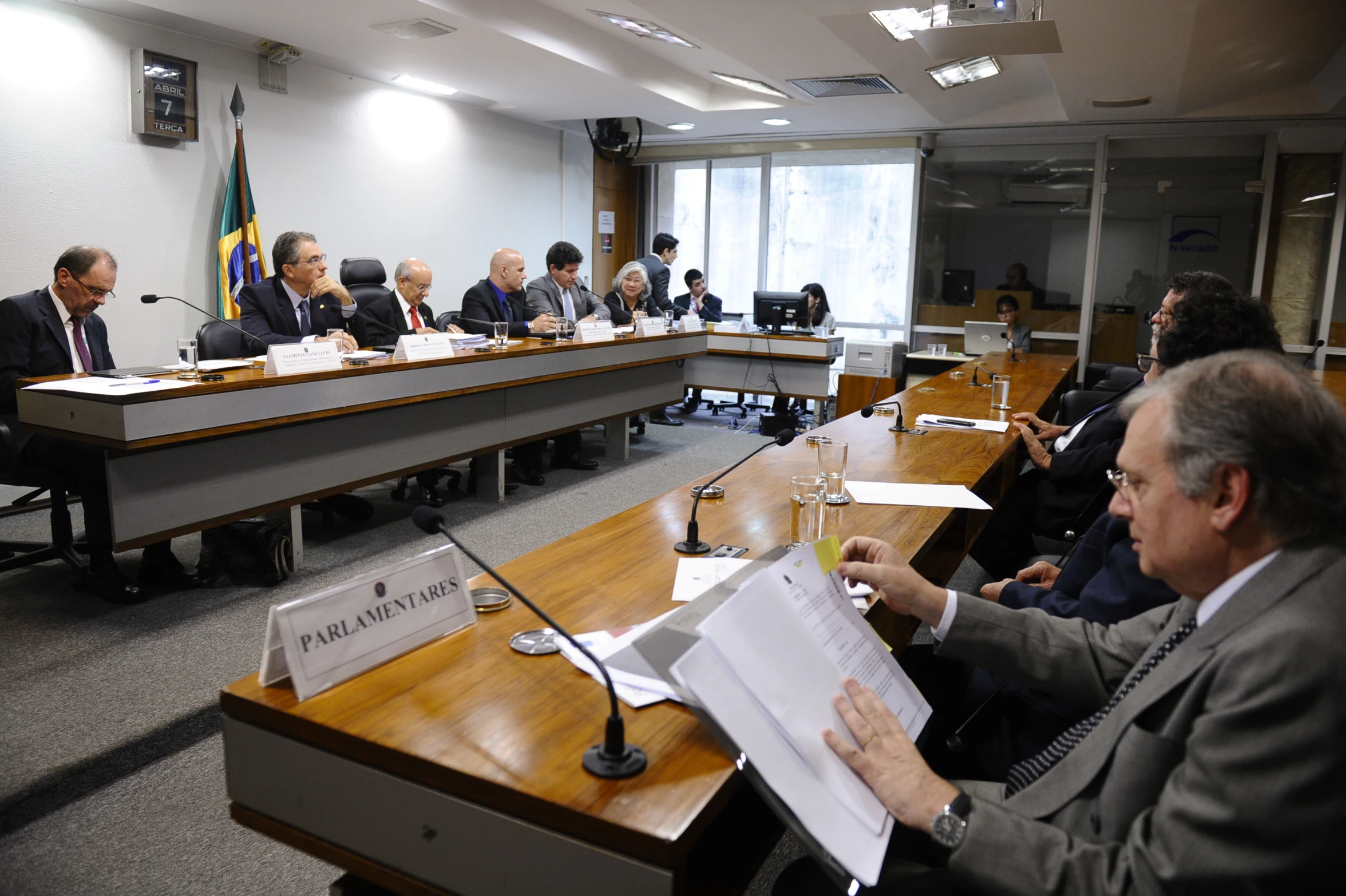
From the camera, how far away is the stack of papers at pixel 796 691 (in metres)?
0.94

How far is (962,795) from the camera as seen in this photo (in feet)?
3.34

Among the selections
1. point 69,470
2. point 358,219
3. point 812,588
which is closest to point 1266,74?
point 358,219

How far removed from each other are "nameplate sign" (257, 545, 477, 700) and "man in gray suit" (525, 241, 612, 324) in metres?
4.42

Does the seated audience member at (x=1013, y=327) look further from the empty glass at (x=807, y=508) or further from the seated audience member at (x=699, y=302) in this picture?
the empty glass at (x=807, y=508)

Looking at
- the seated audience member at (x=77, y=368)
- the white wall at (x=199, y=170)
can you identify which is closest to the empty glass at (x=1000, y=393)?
the seated audience member at (x=77, y=368)

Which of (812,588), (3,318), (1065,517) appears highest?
(3,318)

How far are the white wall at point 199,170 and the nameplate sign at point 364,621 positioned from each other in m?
4.47

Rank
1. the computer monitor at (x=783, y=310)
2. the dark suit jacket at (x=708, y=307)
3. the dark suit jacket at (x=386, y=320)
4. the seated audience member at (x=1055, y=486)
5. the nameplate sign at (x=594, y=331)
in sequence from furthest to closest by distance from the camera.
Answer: the dark suit jacket at (x=708, y=307), the computer monitor at (x=783, y=310), the nameplate sign at (x=594, y=331), the dark suit jacket at (x=386, y=320), the seated audience member at (x=1055, y=486)

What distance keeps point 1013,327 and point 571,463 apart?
4398 mm

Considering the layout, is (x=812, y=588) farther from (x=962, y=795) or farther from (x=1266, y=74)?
(x=1266, y=74)

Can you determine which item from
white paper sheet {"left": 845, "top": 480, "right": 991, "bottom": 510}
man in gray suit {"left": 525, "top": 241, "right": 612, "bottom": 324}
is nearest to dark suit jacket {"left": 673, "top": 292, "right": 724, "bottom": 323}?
man in gray suit {"left": 525, "top": 241, "right": 612, "bottom": 324}

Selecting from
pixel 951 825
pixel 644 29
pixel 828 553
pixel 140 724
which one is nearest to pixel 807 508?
pixel 828 553

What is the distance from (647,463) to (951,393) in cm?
217

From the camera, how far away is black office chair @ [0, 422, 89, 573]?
322cm
